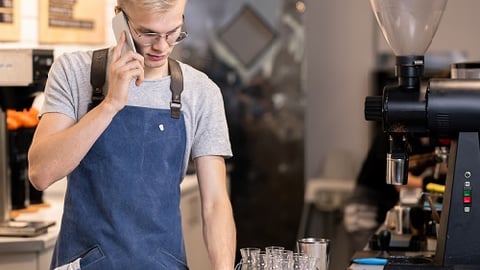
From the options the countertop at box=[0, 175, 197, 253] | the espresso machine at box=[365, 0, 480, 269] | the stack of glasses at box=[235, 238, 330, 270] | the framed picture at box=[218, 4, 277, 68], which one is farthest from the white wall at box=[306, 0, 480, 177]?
the stack of glasses at box=[235, 238, 330, 270]

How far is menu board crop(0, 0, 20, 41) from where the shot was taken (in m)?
3.43

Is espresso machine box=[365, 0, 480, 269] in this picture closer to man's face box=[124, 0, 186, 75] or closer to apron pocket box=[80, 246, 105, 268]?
man's face box=[124, 0, 186, 75]

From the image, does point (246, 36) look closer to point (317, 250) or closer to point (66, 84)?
point (66, 84)

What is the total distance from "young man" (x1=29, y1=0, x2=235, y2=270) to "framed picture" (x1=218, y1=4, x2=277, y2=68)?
13.7 feet

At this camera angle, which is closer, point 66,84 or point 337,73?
point 66,84

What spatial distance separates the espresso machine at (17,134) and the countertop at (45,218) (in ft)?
0.15

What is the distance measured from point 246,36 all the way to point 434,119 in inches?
174

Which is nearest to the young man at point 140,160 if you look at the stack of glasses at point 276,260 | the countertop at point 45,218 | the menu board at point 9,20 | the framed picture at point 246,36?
the stack of glasses at point 276,260

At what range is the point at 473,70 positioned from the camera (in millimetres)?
2629

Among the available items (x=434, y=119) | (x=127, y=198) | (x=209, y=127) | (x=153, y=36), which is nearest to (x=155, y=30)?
(x=153, y=36)

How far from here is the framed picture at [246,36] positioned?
6668 mm

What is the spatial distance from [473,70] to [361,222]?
84.7 inches

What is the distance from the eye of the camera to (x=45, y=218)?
12.1 feet

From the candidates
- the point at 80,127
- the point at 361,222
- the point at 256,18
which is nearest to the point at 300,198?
→ the point at 256,18
